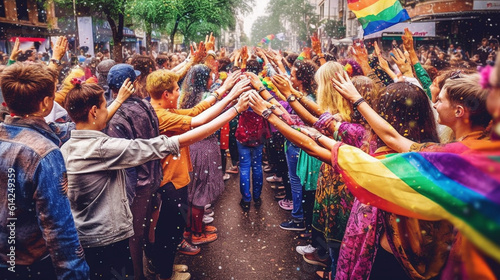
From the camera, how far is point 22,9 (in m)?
24.9

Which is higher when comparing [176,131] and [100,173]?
[176,131]

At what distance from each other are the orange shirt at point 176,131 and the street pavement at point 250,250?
3.84ft

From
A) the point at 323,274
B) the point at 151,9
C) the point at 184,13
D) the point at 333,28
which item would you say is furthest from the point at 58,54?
the point at 333,28

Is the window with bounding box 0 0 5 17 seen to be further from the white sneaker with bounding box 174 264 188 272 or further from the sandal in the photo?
the sandal

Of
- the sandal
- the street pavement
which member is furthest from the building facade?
the sandal

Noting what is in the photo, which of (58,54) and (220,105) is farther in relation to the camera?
(58,54)

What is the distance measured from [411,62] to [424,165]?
3.67m

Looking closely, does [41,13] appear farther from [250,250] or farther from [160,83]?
[250,250]

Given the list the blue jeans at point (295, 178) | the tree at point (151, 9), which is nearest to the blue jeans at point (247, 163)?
the blue jeans at point (295, 178)

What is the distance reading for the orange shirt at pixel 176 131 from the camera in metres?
→ 3.18

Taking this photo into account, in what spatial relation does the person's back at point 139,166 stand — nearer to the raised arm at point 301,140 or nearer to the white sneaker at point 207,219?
the raised arm at point 301,140

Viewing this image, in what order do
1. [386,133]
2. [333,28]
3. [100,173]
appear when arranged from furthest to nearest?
1. [333,28]
2. [100,173]
3. [386,133]

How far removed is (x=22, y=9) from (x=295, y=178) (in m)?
28.8

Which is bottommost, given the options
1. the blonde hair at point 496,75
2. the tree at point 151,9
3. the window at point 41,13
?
the blonde hair at point 496,75
